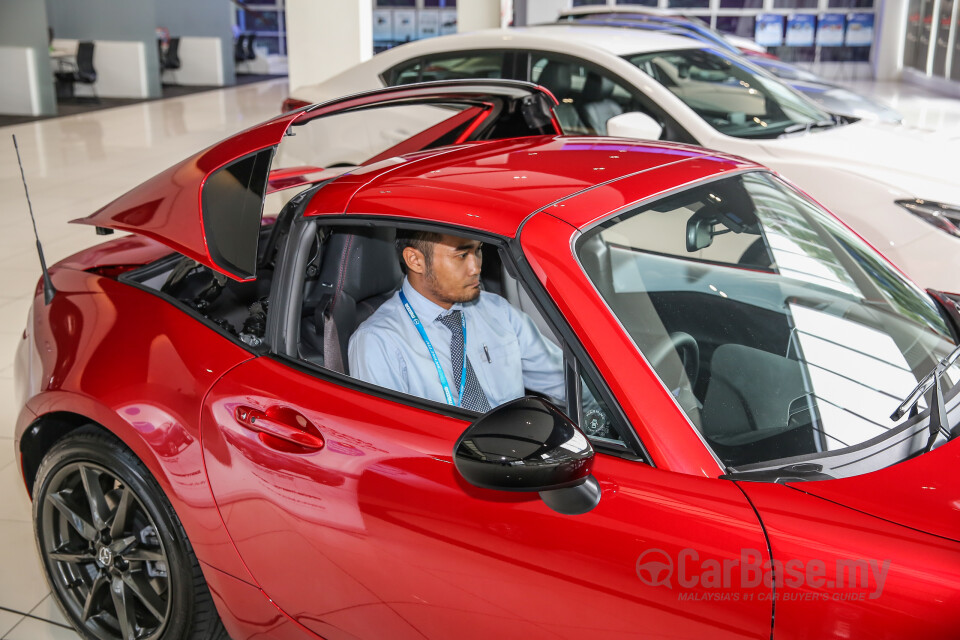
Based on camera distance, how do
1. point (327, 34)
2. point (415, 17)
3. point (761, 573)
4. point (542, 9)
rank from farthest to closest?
point (415, 17) < point (542, 9) < point (327, 34) < point (761, 573)

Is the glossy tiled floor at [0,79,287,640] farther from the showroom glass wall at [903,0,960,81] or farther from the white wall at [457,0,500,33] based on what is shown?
the showroom glass wall at [903,0,960,81]

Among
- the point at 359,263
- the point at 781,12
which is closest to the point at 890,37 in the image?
the point at 781,12

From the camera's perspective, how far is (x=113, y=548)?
2.22m

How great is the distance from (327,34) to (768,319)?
7.33 meters

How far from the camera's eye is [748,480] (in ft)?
4.69

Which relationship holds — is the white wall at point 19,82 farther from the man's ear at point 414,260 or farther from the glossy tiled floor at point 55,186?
the man's ear at point 414,260

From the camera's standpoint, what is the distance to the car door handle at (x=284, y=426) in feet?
5.73

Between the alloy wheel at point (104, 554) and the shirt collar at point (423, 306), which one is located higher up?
the shirt collar at point (423, 306)

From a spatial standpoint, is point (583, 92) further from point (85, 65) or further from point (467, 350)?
point (85, 65)

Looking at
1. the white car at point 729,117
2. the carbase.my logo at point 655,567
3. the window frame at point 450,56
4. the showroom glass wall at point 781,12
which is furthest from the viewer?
the showroom glass wall at point 781,12

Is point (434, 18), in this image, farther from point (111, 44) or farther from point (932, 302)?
point (932, 302)

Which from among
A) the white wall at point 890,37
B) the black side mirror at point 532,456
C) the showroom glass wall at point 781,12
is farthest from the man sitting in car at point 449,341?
the white wall at point 890,37

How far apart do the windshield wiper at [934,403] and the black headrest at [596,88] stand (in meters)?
3.33

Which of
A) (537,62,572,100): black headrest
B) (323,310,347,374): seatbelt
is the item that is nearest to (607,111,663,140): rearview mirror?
(537,62,572,100): black headrest
